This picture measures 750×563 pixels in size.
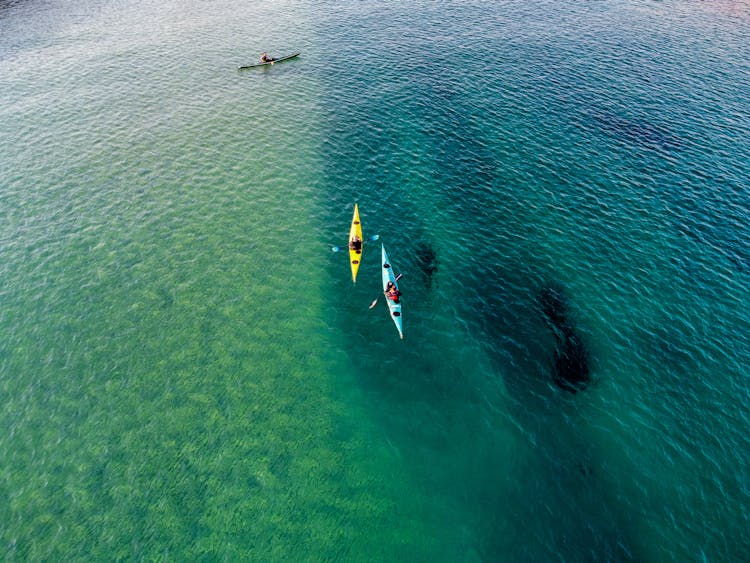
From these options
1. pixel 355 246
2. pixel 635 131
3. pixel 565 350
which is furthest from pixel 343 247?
pixel 635 131

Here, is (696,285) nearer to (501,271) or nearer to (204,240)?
(501,271)

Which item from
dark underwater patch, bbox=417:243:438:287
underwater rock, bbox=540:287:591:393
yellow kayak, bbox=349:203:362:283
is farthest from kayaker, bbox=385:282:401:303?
underwater rock, bbox=540:287:591:393

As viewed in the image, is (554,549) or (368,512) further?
(368,512)

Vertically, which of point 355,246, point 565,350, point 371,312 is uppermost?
point 355,246

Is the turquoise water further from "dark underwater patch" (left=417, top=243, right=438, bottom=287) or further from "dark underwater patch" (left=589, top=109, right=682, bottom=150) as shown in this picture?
"dark underwater patch" (left=589, top=109, right=682, bottom=150)

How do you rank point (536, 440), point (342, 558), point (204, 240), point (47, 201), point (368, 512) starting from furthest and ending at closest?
point (47, 201)
point (204, 240)
point (536, 440)
point (368, 512)
point (342, 558)

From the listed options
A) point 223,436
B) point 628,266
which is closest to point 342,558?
point 223,436

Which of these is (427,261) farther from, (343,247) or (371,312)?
(343,247)

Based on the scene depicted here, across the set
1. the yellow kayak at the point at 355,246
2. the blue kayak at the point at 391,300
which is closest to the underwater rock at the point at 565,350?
the blue kayak at the point at 391,300
